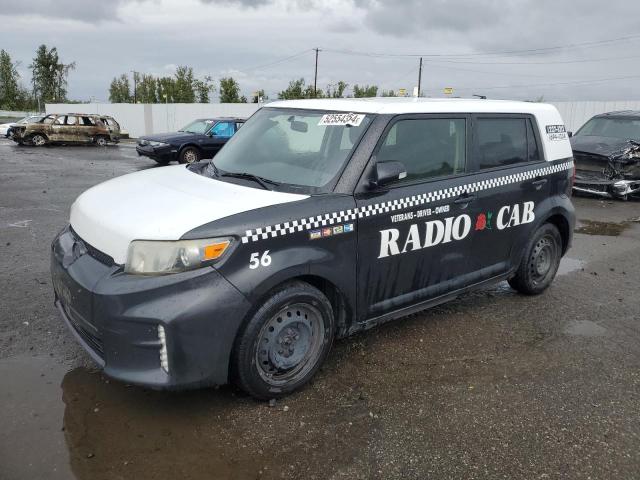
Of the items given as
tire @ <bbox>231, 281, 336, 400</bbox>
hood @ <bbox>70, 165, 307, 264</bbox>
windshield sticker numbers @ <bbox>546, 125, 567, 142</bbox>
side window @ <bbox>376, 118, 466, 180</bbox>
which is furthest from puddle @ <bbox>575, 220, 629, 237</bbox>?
hood @ <bbox>70, 165, 307, 264</bbox>

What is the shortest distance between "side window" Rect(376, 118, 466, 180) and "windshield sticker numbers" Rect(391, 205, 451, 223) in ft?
0.79

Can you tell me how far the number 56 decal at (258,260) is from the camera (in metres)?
3.04

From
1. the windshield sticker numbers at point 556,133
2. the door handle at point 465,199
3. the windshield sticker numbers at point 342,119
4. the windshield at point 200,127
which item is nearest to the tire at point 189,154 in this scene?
the windshield at point 200,127

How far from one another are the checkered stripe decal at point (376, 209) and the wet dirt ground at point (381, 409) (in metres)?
1.09

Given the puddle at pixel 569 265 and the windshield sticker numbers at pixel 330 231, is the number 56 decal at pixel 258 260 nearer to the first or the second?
the windshield sticker numbers at pixel 330 231

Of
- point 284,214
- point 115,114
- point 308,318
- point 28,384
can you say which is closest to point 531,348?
point 308,318

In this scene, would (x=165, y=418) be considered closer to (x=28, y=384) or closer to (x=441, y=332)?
(x=28, y=384)

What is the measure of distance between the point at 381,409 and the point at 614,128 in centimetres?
1164

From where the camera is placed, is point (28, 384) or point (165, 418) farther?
point (28, 384)

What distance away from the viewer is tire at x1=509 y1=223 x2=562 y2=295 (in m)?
5.07

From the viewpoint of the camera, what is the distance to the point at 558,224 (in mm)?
5387

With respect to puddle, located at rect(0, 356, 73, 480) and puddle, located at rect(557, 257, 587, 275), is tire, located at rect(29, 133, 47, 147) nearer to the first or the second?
puddle, located at rect(0, 356, 73, 480)

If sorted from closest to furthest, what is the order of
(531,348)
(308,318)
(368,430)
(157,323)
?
(157,323)
(368,430)
(308,318)
(531,348)

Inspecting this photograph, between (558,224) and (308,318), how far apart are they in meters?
3.17
